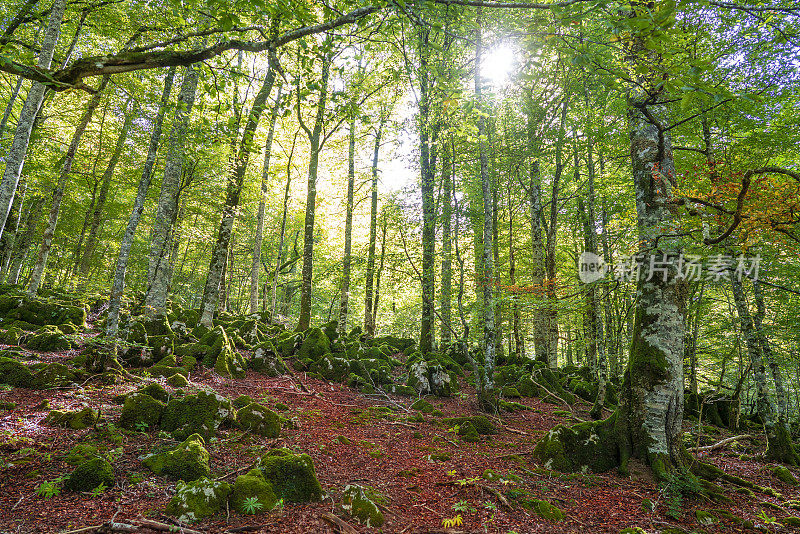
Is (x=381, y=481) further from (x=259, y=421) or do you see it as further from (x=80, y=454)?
(x=80, y=454)

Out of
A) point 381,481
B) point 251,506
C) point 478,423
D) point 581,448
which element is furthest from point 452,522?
point 478,423

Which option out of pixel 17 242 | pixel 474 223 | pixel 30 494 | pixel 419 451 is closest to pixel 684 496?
pixel 419 451

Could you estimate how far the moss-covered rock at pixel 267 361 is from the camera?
10016 millimetres

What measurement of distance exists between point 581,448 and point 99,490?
6.83 m

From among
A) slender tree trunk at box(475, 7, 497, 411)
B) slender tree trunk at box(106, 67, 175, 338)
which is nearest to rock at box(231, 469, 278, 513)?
slender tree trunk at box(106, 67, 175, 338)

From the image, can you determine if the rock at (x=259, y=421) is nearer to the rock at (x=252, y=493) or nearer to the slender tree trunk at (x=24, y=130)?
the rock at (x=252, y=493)

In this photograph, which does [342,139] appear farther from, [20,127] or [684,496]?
[684,496]

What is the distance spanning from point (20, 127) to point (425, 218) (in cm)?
887

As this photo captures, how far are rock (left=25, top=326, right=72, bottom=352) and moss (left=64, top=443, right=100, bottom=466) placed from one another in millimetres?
5844

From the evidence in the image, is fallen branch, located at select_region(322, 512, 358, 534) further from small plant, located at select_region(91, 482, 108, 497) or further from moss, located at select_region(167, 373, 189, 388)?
moss, located at select_region(167, 373, 189, 388)

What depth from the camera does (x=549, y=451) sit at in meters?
6.09

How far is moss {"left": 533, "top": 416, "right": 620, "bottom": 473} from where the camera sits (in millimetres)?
5902

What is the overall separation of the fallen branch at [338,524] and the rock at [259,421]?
245cm

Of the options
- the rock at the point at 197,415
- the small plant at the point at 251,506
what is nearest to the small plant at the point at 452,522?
the small plant at the point at 251,506
